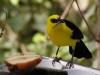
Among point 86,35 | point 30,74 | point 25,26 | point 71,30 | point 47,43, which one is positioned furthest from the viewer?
point 25,26

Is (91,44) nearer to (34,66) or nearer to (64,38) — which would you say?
(64,38)

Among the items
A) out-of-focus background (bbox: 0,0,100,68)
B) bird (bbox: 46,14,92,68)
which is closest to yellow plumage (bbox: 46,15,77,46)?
bird (bbox: 46,14,92,68)

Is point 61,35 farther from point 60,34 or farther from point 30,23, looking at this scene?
point 30,23

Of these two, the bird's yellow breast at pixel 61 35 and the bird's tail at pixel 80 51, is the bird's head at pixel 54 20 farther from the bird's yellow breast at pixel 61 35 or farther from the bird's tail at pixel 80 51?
the bird's tail at pixel 80 51

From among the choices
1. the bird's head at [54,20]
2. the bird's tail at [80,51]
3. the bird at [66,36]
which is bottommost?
the bird's tail at [80,51]

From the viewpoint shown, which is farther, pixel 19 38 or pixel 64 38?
pixel 19 38

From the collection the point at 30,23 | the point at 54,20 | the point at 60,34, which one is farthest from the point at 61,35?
the point at 30,23

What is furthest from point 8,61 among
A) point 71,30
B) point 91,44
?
point 91,44

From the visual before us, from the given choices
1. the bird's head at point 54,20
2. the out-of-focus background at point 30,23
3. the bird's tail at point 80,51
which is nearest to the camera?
the bird's head at point 54,20

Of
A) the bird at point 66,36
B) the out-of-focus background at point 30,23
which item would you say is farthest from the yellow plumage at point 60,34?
the out-of-focus background at point 30,23
